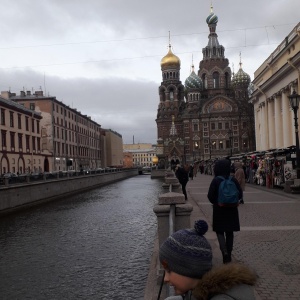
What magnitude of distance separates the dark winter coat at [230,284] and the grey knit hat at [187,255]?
0.21 metres

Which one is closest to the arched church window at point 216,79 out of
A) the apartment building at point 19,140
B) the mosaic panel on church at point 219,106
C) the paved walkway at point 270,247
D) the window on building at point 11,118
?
the mosaic panel on church at point 219,106

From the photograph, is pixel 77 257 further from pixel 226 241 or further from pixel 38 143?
pixel 38 143

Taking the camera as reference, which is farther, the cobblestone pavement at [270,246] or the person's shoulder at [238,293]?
the cobblestone pavement at [270,246]

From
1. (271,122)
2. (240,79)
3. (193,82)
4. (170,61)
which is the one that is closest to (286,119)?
(271,122)

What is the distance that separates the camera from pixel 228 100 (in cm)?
9644

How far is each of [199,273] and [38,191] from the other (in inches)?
1256

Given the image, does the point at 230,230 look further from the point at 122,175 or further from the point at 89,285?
the point at 122,175

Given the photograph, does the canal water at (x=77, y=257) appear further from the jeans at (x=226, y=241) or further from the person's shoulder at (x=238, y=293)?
the person's shoulder at (x=238, y=293)

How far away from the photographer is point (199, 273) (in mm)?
2488

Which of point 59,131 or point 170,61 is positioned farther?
point 170,61

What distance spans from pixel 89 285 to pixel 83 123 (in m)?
82.2

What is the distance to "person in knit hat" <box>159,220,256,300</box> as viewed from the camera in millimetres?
2209

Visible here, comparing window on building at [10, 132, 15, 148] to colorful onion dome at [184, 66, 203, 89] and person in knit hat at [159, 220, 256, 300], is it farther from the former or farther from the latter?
colorful onion dome at [184, 66, 203, 89]

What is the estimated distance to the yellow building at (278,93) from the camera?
34.6 meters
